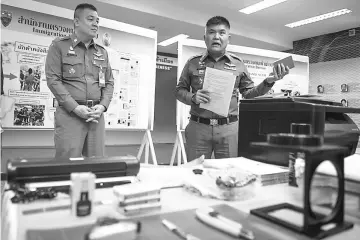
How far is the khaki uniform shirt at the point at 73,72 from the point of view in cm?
181

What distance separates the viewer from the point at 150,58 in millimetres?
3375

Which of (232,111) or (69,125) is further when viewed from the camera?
(232,111)

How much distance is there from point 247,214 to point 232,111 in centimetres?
150

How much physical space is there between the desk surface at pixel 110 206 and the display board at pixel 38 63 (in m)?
2.12

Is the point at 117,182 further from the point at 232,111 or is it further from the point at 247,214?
the point at 232,111

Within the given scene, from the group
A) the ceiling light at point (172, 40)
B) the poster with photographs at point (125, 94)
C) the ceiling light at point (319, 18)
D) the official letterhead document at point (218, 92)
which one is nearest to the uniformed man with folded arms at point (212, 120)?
the official letterhead document at point (218, 92)

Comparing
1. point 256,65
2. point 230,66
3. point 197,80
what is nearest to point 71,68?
point 197,80

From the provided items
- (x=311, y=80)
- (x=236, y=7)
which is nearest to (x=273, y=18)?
(x=236, y=7)

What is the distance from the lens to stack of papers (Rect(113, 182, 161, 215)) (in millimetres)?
560

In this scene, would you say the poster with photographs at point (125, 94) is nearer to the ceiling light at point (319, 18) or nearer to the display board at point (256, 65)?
the display board at point (256, 65)

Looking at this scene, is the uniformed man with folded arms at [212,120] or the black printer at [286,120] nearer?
the black printer at [286,120]

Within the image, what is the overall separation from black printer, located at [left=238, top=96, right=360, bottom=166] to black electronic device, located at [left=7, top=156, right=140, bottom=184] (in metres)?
0.41

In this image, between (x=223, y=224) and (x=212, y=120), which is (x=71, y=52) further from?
(x=223, y=224)

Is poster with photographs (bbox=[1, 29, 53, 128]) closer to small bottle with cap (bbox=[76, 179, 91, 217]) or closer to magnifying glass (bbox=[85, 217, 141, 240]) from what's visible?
small bottle with cap (bbox=[76, 179, 91, 217])
